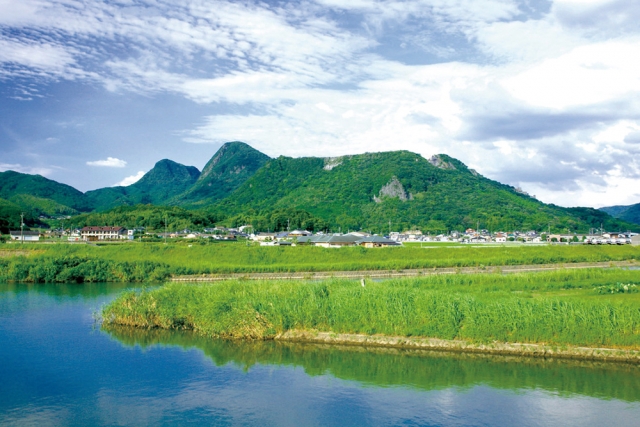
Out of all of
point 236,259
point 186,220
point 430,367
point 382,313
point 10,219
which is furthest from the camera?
point 186,220

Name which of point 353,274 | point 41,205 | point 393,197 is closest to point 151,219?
point 393,197

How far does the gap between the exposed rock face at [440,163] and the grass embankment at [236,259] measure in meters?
96.5

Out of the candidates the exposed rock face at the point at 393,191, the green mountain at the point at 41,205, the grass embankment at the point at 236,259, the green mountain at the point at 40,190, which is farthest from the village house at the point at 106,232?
the green mountain at the point at 40,190

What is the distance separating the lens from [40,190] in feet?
537

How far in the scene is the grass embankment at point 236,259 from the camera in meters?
36.6

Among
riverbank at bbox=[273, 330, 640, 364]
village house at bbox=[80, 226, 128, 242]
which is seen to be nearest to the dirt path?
riverbank at bbox=[273, 330, 640, 364]

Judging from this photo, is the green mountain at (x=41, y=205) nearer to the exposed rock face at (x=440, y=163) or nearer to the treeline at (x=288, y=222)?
the treeline at (x=288, y=222)

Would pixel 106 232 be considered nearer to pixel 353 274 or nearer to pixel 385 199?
pixel 353 274

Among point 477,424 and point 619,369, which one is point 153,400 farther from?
point 619,369

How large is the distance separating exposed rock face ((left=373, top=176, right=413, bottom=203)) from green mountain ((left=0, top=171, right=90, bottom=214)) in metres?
97.6

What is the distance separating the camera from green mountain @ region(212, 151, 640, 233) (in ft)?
360

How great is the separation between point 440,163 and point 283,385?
145223 mm

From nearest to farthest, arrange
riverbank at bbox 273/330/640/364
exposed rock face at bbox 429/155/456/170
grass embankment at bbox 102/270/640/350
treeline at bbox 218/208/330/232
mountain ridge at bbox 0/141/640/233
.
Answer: riverbank at bbox 273/330/640/364
grass embankment at bbox 102/270/640/350
treeline at bbox 218/208/330/232
mountain ridge at bbox 0/141/640/233
exposed rock face at bbox 429/155/456/170

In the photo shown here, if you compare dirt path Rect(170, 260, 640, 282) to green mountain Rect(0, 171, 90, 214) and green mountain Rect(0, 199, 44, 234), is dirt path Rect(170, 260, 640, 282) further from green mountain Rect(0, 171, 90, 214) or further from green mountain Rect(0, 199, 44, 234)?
green mountain Rect(0, 171, 90, 214)
